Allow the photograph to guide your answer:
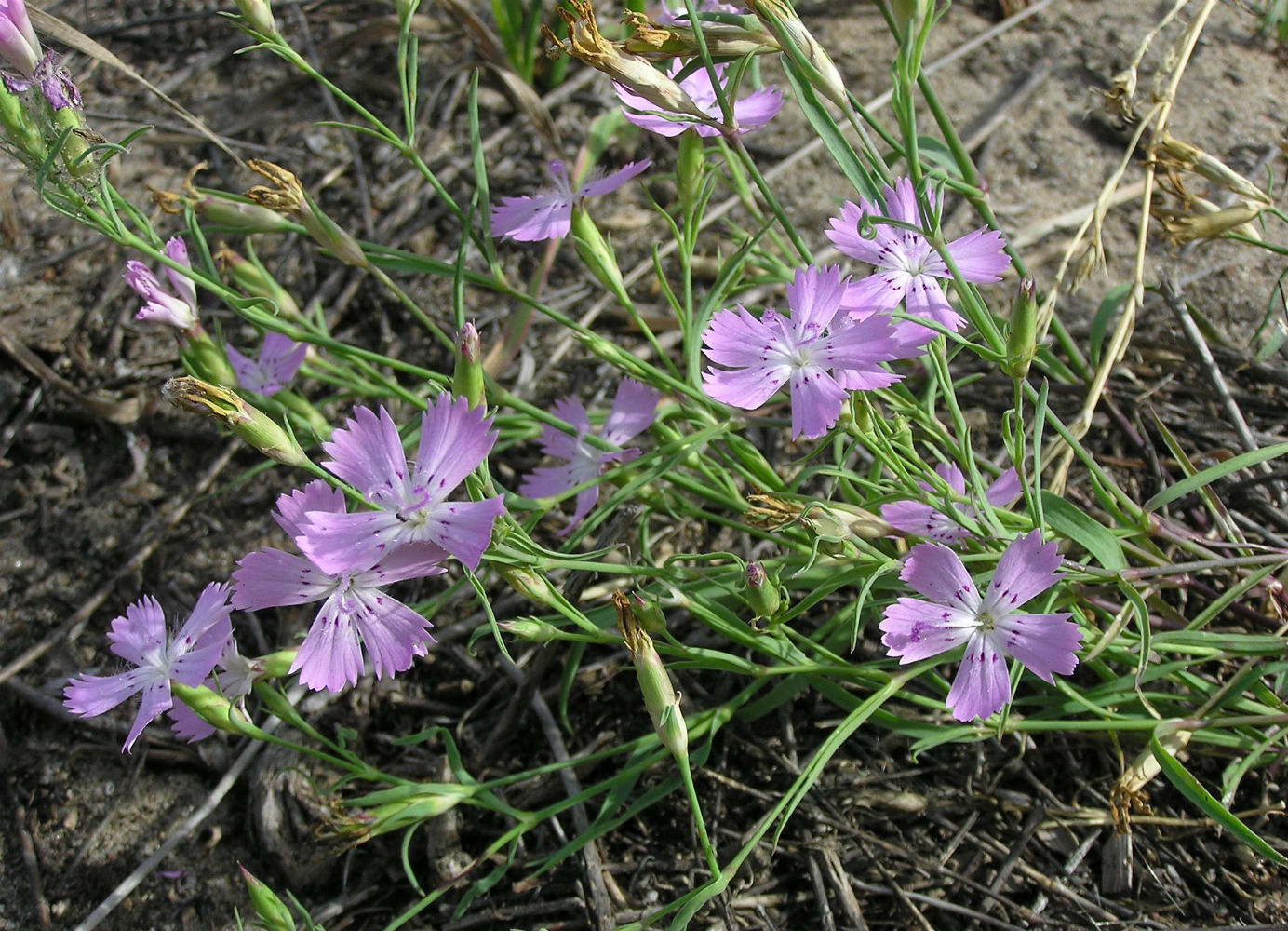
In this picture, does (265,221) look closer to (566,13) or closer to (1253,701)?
(566,13)

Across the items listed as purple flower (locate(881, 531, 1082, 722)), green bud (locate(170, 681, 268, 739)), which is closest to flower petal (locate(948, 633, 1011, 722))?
purple flower (locate(881, 531, 1082, 722))

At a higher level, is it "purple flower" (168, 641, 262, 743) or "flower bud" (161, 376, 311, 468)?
"flower bud" (161, 376, 311, 468)

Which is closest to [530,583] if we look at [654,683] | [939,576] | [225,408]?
[654,683]

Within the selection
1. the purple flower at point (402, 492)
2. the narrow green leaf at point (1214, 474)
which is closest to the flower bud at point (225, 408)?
the purple flower at point (402, 492)

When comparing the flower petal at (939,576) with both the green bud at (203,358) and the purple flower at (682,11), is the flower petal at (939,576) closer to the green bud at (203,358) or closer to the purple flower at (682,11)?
the purple flower at (682,11)

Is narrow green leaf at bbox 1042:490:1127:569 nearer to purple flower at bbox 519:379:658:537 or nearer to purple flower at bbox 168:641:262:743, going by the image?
purple flower at bbox 519:379:658:537
